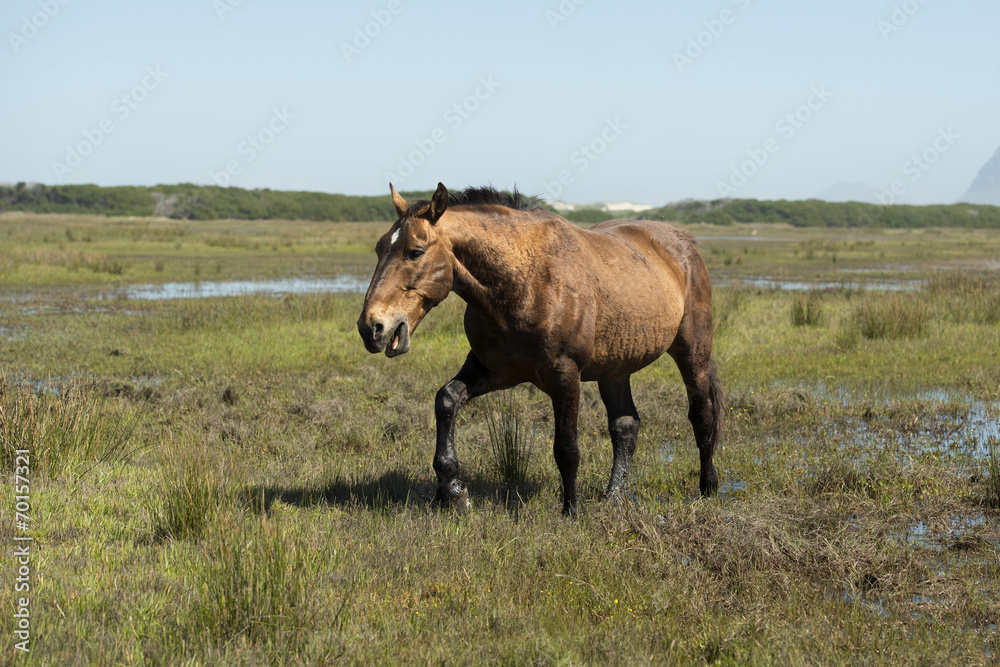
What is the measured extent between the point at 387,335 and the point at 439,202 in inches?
32.8

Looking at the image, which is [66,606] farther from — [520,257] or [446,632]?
[520,257]

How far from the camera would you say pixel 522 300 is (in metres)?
4.92

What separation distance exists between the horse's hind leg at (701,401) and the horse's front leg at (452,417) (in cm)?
172

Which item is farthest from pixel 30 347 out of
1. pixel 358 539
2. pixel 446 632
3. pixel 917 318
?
pixel 917 318

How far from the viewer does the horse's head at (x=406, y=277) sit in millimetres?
4348

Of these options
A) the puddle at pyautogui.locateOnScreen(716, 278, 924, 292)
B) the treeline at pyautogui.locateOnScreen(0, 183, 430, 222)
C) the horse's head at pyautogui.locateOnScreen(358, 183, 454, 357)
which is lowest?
the puddle at pyautogui.locateOnScreen(716, 278, 924, 292)

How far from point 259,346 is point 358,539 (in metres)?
7.96

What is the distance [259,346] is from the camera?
39.5 feet

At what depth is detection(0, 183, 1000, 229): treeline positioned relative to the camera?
9656 centimetres

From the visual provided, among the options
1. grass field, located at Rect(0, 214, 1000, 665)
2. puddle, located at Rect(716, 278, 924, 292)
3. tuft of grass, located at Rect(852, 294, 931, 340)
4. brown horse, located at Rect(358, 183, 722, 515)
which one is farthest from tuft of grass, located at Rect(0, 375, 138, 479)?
puddle, located at Rect(716, 278, 924, 292)

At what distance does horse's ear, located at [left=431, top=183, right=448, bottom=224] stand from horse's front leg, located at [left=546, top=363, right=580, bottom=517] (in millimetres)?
1216

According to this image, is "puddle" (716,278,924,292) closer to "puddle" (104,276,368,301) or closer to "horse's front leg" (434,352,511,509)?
"puddle" (104,276,368,301)

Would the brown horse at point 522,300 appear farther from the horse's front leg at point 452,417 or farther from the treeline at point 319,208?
the treeline at point 319,208

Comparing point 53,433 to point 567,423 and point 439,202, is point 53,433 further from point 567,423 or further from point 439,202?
point 567,423
